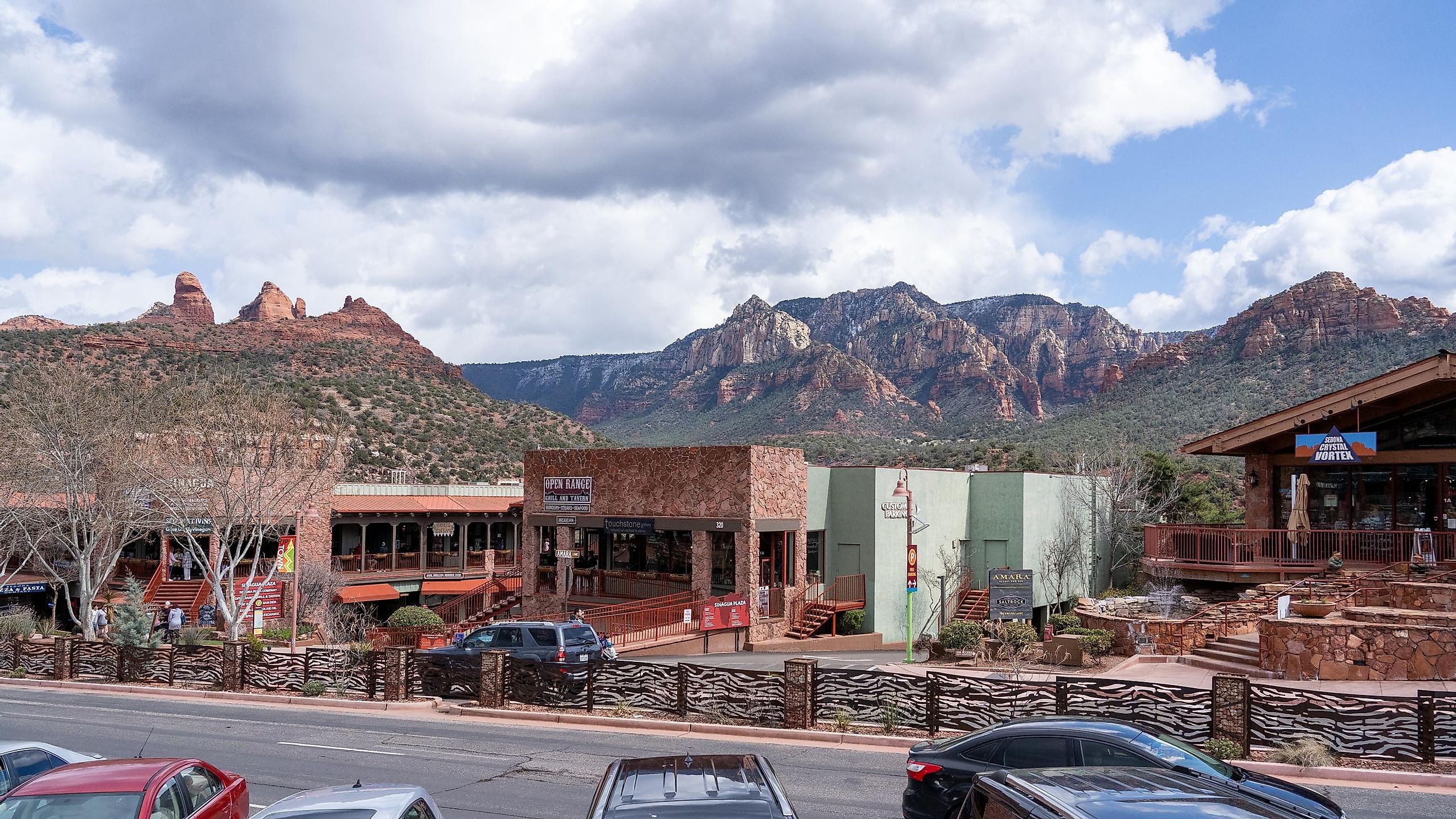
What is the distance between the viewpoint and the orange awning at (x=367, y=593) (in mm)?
41688

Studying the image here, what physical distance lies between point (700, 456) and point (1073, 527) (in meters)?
16.4

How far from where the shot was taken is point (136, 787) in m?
7.99

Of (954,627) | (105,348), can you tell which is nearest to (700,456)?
(954,627)

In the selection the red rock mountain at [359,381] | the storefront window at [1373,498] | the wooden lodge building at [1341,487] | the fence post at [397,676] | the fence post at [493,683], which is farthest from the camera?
the red rock mountain at [359,381]

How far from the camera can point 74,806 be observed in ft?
25.2

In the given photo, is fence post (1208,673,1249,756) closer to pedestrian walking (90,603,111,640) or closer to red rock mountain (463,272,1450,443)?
pedestrian walking (90,603,111,640)

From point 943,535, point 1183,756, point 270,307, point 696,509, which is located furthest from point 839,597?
point 270,307

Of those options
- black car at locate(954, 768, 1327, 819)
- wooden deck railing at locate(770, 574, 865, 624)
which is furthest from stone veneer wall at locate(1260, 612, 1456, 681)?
wooden deck railing at locate(770, 574, 865, 624)

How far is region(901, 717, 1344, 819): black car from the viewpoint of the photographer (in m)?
9.40

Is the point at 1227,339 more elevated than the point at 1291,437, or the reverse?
the point at 1227,339

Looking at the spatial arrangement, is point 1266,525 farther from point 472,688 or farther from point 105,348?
point 105,348

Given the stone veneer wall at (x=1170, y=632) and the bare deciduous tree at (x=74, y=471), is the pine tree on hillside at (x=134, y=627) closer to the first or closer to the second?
the bare deciduous tree at (x=74, y=471)

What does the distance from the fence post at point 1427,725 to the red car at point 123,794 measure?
14.4 meters

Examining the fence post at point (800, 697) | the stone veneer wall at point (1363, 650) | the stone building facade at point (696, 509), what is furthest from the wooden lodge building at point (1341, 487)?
the fence post at point (800, 697)
